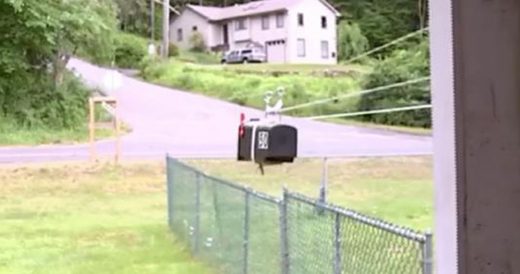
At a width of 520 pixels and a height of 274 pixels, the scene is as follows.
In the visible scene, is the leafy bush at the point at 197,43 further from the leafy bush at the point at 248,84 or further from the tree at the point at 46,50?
the tree at the point at 46,50

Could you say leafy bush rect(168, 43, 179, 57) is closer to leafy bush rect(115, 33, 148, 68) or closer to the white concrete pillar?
leafy bush rect(115, 33, 148, 68)

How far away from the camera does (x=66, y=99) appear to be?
28.9 ft

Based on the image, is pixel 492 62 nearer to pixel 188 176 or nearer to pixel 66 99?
pixel 188 176

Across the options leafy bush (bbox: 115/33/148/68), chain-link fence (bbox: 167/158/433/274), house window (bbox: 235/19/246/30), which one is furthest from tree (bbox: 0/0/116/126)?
chain-link fence (bbox: 167/158/433/274)

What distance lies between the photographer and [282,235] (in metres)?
2.20

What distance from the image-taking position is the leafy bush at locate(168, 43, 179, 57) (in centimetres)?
511

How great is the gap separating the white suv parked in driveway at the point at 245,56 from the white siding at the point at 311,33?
36cm

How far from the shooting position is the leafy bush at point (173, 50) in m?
5.11

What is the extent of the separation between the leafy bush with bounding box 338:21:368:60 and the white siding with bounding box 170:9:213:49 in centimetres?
76

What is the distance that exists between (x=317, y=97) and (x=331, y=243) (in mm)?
2619

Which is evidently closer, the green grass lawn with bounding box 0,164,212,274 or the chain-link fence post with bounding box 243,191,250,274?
the chain-link fence post with bounding box 243,191,250,274

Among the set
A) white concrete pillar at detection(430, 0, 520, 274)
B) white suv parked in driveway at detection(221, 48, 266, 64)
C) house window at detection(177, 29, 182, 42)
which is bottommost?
white concrete pillar at detection(430, 0, 520, 274)

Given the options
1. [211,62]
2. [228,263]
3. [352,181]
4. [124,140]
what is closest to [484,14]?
[228,263]

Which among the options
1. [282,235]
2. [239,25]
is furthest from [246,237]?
[239,25]
